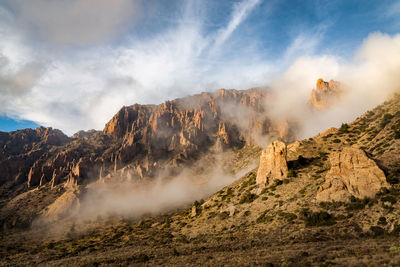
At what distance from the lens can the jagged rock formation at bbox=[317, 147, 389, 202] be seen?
101ft

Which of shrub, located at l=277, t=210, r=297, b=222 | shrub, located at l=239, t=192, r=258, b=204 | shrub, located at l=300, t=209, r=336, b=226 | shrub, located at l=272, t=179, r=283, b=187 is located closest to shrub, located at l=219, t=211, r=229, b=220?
shrub, located at l=239, t=192, r=258, b=204

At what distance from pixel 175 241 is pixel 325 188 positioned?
33838 millimetres

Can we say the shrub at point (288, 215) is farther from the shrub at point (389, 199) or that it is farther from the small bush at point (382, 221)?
the shrub at point (389, 199)

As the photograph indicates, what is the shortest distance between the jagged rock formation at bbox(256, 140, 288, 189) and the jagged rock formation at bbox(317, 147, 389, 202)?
1558cm

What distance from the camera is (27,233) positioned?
9381 cm

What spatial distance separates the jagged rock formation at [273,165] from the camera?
173 feet

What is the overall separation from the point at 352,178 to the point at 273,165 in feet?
73.5

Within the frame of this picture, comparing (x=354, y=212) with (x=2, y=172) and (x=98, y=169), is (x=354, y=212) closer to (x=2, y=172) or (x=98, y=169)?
(x=98, y=169)

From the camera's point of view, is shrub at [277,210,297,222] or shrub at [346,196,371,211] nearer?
shrub at [346,196,371,211]

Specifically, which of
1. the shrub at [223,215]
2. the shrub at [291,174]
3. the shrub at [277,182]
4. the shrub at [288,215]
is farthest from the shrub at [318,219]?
the shrub at [223,215]

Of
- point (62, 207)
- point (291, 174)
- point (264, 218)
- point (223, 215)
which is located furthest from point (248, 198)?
point (62, 207)

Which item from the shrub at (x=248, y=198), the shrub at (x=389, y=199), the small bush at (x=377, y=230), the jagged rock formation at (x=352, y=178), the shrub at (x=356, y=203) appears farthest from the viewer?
the shrub at (x=248, y=198)

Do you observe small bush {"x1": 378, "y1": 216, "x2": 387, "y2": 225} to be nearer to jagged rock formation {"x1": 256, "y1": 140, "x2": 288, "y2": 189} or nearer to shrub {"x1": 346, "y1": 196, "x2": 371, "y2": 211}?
shrub {"x1": 346, "y1": 196, "x2": 371, "y2": 211}

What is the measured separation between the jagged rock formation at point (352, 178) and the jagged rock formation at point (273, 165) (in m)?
15.6
